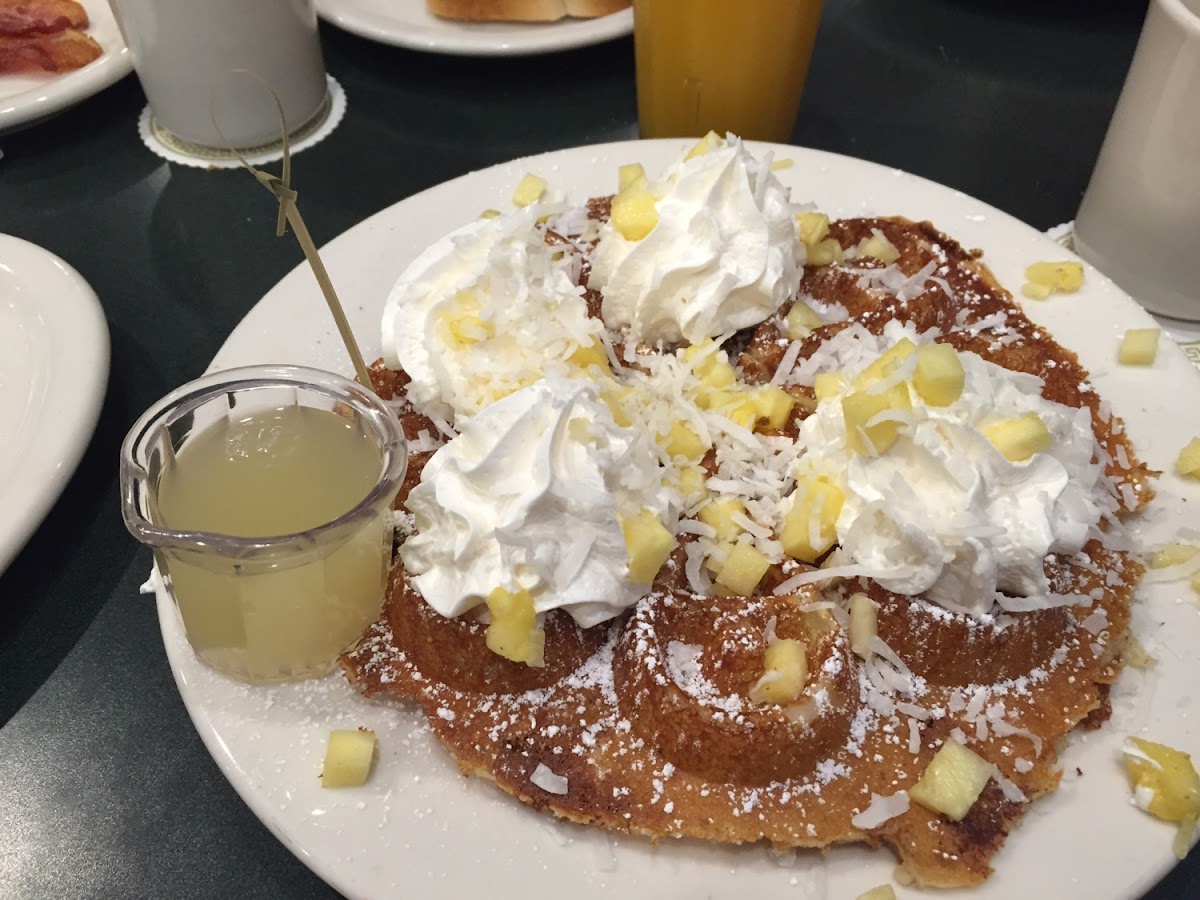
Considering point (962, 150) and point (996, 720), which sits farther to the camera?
point (962, 150)

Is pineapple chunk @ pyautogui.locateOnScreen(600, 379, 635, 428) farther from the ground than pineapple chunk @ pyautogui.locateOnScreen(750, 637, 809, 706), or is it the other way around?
pineapple chunk @ pyautogui.locateOnScreen(600, 379, 635, 428)

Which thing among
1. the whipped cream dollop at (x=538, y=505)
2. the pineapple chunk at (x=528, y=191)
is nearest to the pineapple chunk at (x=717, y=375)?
the whipped cream dollop at (x=538, y=505)

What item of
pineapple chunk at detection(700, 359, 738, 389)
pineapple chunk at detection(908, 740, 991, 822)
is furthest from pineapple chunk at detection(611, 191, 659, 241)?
pineapple chunk at detection(908, 740, 991, 822)

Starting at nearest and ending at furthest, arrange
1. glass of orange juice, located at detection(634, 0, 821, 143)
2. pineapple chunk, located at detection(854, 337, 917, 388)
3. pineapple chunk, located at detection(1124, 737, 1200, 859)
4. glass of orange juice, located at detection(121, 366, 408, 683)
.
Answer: pineapple chunk, located at detection(1124, 737, 1200, 859)
glass of orange juice, located at detection(121, 366, 408, 683)
pineapple chunk, located at detection(854, 337, 917, 388)
glass of orange juice, located at detection(634, 0, 821, 143)


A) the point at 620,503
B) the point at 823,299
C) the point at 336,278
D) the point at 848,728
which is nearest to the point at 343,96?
the point at 336,278

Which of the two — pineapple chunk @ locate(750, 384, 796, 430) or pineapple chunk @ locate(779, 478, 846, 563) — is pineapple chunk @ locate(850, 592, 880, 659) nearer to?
pineapple chunk @ locate(779, 478, 846, 563)

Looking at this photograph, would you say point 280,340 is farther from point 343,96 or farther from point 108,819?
point 343,96

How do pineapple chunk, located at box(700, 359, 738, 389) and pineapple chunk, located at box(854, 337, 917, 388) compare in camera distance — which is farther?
pineapple chunk, located at box(700, 359, 738, 389)
